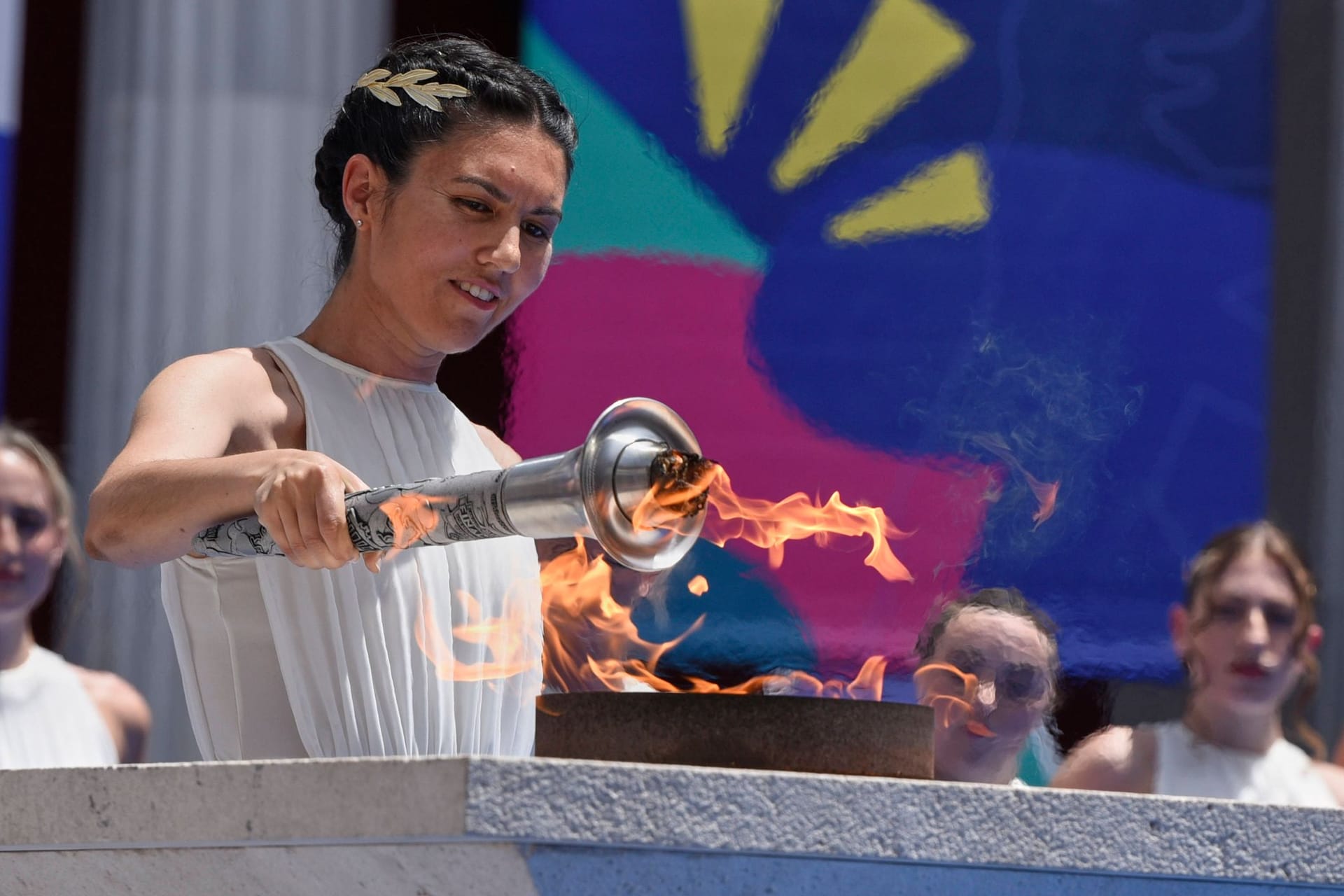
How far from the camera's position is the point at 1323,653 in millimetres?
3676

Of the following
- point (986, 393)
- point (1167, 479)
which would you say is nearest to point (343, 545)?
point (986, 393)

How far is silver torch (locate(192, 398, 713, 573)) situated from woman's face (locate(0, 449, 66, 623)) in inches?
87.2

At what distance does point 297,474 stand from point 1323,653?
2.97m

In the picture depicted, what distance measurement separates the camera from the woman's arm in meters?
1.24

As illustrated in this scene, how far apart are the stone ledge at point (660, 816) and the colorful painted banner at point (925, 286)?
77.5 inches

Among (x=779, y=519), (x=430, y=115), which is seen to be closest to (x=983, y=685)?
(x=779, y=519)

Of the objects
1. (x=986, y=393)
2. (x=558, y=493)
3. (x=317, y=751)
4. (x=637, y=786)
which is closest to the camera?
(x=637, y=786)

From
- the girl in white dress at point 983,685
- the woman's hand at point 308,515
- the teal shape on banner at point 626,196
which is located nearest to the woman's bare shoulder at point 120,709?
the teal shape on banner at point 626,196

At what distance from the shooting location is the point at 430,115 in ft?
5.84

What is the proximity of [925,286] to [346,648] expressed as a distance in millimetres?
2255

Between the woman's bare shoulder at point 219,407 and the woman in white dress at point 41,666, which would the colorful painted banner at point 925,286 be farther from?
the woman's bare shoulder at point 219,407

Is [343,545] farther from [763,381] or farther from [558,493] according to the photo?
[763,381]

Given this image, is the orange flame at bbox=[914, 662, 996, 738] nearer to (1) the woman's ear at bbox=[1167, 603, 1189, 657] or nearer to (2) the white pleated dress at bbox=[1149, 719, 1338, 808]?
(2) the white pleated dress at bbox=[1149, 719, 1338, 808]

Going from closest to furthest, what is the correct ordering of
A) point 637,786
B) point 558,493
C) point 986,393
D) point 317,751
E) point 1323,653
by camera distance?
point 637,786 → point 558,493 → point 317,751 → point 986,393 → point 1323,653
